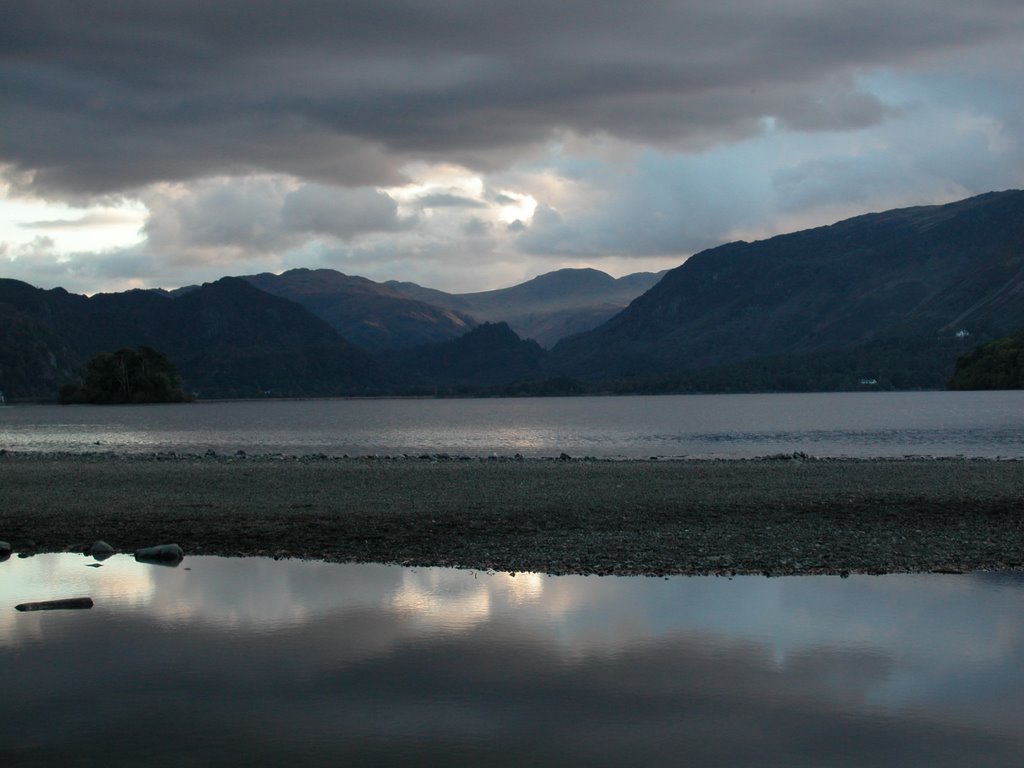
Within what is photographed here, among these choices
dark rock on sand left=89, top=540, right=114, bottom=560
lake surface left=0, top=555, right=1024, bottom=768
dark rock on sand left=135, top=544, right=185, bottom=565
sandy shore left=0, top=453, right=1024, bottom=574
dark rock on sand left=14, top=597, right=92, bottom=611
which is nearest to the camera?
lake surface left=0, top=555, right=1024, bottom=768

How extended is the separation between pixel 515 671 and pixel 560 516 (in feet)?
52.3

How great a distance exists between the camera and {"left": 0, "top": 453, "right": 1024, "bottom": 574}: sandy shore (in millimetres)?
24891

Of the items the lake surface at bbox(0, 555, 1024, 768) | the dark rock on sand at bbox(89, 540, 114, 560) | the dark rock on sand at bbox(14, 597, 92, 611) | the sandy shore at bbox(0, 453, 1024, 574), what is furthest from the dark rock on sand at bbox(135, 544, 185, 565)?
the dark rock on sand at bbox(14, 597, 92, 611)

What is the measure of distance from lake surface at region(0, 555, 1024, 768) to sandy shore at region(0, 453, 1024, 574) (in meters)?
2.32

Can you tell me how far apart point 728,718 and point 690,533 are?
46.4ft

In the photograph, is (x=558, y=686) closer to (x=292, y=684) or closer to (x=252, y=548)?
(x=292, y=684)

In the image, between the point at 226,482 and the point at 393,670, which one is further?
the point at 226,482

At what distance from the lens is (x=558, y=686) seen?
15.3 meters

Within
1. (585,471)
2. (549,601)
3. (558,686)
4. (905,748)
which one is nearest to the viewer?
(905,748)

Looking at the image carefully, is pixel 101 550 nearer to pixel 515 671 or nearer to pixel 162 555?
pixel 162 555

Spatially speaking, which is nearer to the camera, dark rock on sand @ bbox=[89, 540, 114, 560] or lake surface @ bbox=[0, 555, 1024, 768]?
lake surface @ bbox=[0, 555, 1024, 768]

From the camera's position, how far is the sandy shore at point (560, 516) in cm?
2489

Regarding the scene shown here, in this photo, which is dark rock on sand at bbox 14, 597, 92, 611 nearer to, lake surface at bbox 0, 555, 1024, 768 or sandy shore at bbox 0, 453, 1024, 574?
lake surface at bbox 0, 555, 1024, 768

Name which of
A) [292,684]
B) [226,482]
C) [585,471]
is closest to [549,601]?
[292,684]
